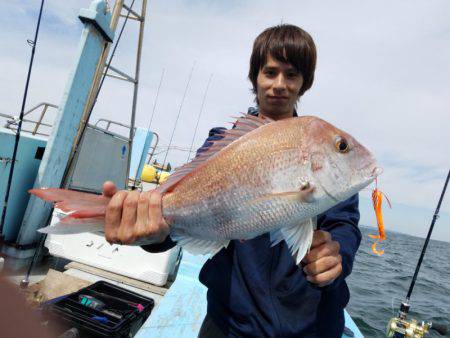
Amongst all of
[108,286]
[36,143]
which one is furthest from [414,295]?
[36,143]

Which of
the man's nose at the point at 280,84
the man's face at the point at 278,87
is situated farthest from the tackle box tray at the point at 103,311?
the man's nose at the point at 280,84

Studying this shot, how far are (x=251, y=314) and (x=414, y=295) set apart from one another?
49.8 ft

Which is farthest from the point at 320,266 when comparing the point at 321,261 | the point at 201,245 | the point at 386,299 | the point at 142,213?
the point at 386,299

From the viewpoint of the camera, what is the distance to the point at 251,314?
1821 mm

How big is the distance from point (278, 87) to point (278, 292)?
3.89 feet

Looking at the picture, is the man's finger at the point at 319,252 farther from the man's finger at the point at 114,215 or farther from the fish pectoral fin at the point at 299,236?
the man's finger at the point at 114,215

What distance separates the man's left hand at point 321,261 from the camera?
55.9 inches

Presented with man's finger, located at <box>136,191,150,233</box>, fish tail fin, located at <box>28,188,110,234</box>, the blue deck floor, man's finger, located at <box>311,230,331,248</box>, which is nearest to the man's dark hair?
man's finger, located at <box>311,230,331,248</box>

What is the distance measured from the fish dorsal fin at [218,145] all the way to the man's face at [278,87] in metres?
0.50

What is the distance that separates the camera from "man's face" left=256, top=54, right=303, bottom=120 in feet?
6.63

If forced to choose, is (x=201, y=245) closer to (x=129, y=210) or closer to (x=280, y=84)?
(x=129, y=210)

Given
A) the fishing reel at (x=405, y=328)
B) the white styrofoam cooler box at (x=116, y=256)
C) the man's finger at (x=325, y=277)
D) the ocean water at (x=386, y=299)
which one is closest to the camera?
the man's finger at (x=325, y=277)

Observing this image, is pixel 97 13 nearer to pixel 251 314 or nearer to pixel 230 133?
pixel 230 133

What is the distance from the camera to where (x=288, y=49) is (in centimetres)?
204
